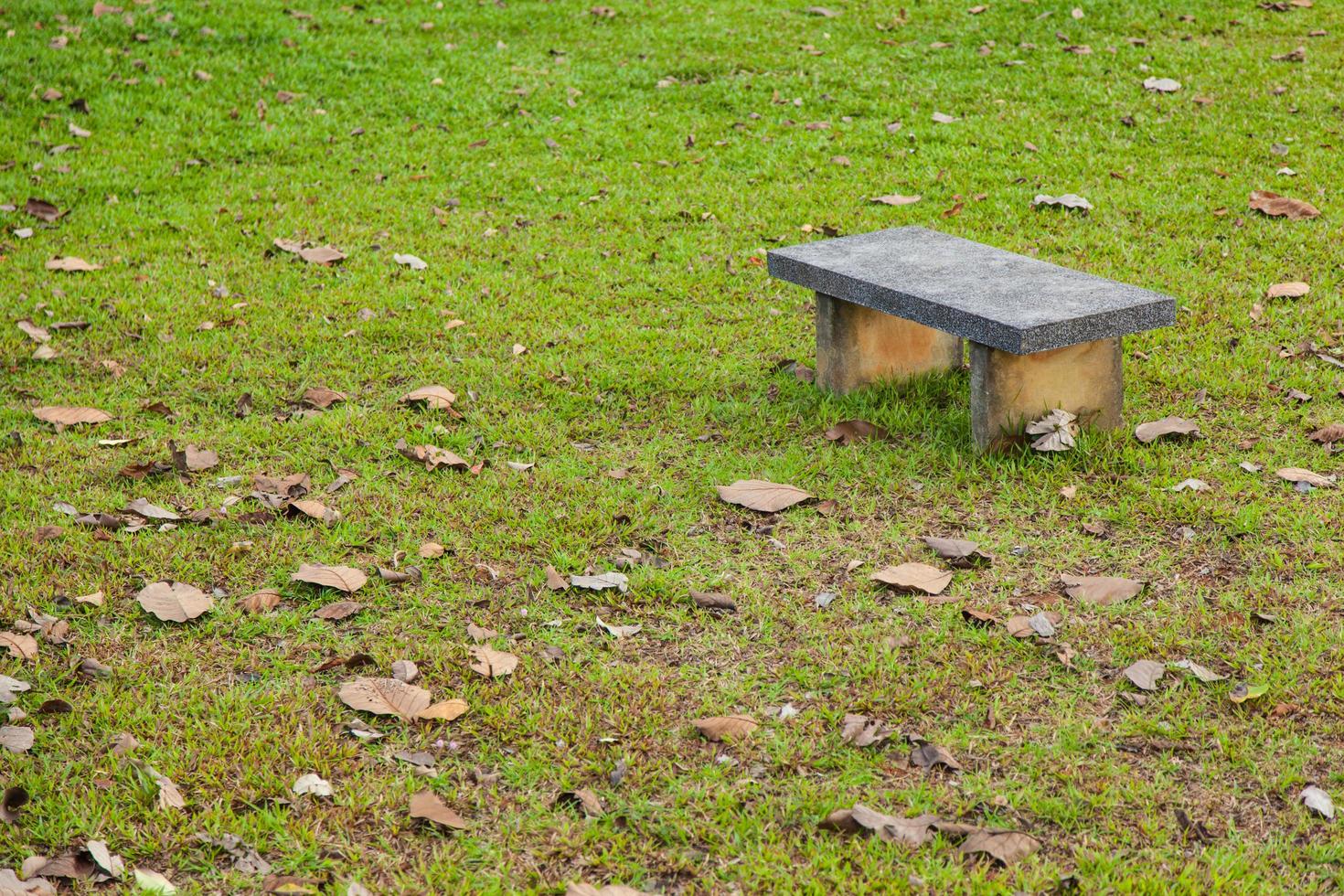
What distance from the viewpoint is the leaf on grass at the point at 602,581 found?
3.77 m

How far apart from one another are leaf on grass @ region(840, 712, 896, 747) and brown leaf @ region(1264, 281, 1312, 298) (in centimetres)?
352

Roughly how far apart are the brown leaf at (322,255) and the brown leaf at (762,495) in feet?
10.5

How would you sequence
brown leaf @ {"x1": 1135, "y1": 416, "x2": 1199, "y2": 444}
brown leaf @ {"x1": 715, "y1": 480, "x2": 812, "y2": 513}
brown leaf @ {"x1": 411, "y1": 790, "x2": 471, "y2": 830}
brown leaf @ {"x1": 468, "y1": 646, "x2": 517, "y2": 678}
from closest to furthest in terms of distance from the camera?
brown leaf @ {"x1": 411, "y1": 790, "x2": 471, "y2": 830} → brown leaf @ {"x1": 468, "y1": 646, "x2": 517, "y2": 678} → brown leaf @ {"x1": 715, "y1": 480, "x2": 812, "y2": 513} → brown leaf @ {"x1": 1135, "y1": 416, "x2": 1199, "y2": 444}

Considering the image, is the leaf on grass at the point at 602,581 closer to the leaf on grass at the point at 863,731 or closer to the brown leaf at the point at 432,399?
the leaf on grass at the point at 863,731

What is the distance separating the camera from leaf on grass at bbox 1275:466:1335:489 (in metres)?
4.15

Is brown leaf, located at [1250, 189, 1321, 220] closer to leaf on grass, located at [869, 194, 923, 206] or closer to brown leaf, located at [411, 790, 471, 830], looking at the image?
leaf on grass, located at [869, 194, 923, 206]

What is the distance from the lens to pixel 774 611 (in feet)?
11.9

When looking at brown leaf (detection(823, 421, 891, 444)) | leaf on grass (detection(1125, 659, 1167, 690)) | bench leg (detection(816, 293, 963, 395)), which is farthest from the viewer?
bench leg (detection(816, 293, 963, 395))

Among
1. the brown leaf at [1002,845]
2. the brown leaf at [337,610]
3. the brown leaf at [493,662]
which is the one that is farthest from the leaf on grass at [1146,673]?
the brown leaf at [337,610]

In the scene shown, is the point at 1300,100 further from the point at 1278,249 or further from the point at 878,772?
the point at 878,772

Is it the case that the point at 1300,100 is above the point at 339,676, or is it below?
above

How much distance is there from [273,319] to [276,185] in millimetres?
2230

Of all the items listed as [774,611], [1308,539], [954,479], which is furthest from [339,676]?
[1308,539]

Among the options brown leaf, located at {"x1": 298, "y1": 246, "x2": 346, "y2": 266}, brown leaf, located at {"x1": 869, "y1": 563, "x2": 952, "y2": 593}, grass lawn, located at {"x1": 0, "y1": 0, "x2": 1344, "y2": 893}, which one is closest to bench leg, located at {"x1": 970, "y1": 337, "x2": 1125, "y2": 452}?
grass lawn, located at {"x1": 0, "y1": 0, "x2": 1344, "y2": 893}
